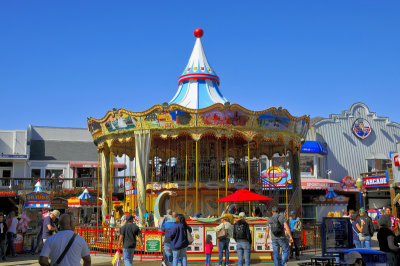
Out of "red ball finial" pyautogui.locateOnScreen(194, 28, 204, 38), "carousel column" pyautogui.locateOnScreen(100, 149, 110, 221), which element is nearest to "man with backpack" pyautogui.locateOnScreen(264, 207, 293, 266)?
"carousel column" pyautogui.locateOnScreen(100, 149, 110, 221)

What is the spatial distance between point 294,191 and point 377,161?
1906 centimetres

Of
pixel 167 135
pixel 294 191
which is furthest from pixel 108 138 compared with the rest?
pixel 294 191

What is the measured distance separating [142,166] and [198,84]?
17.6ft

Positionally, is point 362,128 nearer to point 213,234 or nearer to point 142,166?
point 142,166

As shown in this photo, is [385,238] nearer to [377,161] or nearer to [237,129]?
[237,129]

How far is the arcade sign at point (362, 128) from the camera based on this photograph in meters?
37.9

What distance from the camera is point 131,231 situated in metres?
9.64

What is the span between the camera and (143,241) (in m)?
15.1

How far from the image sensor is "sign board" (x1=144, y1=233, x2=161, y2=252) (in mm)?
14636

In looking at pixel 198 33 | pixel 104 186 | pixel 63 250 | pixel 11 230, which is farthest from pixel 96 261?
pixel 198 33

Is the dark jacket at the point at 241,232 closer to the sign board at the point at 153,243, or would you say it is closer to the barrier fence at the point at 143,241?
the barrier fence at the point at 143,241

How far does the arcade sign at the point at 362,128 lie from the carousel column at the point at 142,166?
79.9 ft

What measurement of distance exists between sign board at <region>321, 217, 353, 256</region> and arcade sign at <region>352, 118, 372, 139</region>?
31.0 meters

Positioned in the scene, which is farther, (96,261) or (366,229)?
(96,261)
